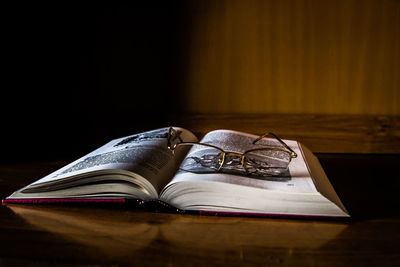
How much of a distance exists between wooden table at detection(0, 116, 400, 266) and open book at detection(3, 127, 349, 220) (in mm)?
18

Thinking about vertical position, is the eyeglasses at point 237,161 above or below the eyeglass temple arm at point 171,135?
below

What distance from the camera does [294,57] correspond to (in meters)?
1.22

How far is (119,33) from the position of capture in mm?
1269

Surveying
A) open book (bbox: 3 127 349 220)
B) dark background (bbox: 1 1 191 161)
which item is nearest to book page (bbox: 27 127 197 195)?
open book (bbox: 3 127 349 220)

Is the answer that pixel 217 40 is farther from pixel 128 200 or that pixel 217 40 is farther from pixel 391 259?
pixel 391 259

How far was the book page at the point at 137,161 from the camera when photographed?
0.62 meters

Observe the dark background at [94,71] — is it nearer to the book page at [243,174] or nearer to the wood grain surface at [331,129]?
the wood grain surface at [331,129]

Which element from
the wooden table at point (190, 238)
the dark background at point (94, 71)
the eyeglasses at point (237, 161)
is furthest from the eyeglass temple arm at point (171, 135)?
the dark background at point (94, 71)

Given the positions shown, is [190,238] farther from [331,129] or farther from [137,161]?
[331,129]

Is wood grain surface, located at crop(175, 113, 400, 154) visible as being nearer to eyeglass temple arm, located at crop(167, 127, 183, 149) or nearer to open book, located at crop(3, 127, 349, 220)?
eyeglass temple arm, located at crop(167, 127, 183, 149)

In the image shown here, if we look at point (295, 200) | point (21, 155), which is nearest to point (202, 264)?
point (295, 200)

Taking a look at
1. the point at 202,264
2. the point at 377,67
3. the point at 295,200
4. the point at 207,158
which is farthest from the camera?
the point at 377,67

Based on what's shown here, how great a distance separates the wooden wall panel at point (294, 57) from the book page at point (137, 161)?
1.55 feet

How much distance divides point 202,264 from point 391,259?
216 millimetres
